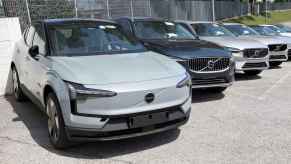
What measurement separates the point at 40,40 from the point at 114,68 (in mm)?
1697

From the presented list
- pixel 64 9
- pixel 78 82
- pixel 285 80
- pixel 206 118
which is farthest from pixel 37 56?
pixel 64 9

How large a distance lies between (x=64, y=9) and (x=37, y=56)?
755cm

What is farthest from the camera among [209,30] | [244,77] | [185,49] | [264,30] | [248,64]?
[264,30]

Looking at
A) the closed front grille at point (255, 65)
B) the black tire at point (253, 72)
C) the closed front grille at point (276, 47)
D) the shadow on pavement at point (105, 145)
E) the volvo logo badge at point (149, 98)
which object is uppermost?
the volvo logo badge at point (149, 98)

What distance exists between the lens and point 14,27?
835 cm

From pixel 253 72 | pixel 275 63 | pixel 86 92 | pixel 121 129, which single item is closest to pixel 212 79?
pixel 121 129

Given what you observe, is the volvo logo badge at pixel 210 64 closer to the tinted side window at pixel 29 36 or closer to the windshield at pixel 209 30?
the tinted side window at pixel 29 36

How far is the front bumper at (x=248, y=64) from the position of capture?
9.18m

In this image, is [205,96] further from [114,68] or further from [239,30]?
[239,30]

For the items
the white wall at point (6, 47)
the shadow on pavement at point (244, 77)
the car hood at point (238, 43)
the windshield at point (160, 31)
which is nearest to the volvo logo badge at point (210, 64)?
the windshield at point (160, 31)

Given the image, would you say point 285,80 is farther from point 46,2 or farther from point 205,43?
point 46,2

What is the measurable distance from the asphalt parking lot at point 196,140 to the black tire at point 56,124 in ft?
0.45

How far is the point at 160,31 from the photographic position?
8.30 m

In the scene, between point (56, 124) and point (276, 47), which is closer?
point (56, 124)
